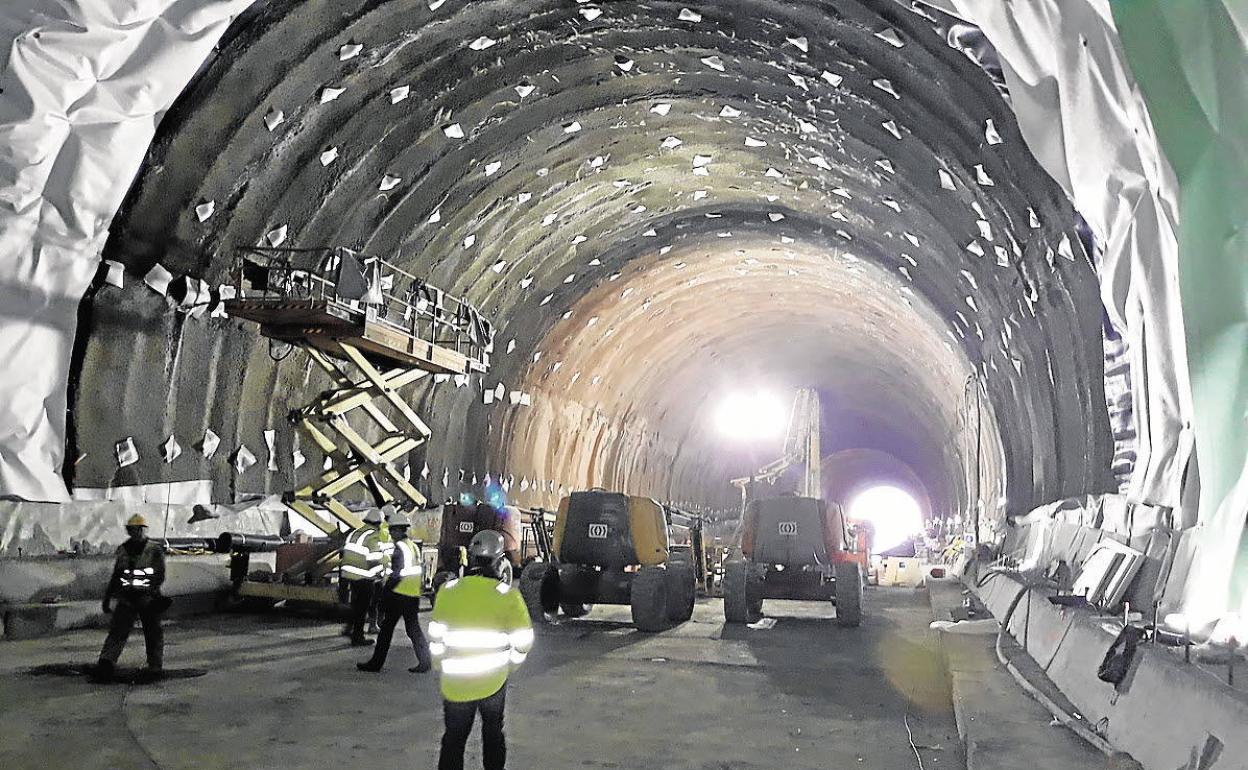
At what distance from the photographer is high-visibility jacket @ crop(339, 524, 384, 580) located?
12445 mm

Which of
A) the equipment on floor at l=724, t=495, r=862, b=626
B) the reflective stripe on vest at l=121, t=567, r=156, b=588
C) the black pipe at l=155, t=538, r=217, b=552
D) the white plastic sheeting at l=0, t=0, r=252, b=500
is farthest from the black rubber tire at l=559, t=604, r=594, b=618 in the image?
the reflective stripe on vest at l=121, t=567, r=156, b=588

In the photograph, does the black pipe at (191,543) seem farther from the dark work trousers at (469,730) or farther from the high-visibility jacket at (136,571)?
the dark work trousers at (469,730)

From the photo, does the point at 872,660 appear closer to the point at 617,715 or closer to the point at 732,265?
the point at 617,715

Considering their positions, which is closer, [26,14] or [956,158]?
[26,14]

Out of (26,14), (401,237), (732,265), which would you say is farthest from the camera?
(732,265)

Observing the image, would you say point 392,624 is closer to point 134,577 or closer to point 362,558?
point 362,558

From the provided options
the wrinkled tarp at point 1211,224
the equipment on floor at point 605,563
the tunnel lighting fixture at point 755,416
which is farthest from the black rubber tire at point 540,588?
the tunnel lighting fixture at point 755,416

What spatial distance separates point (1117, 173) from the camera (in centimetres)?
668

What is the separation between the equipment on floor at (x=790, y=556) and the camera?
16.6 m

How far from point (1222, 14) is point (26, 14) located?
32.4 feet

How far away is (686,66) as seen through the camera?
1426 centimetres

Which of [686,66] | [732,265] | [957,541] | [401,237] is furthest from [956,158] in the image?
[957,541]

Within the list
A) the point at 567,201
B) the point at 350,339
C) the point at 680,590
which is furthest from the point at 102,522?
the point at 567,201

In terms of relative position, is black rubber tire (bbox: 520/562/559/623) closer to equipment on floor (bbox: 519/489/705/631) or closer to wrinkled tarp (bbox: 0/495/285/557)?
equipment on floor (bbox: 519/489/705/631)
